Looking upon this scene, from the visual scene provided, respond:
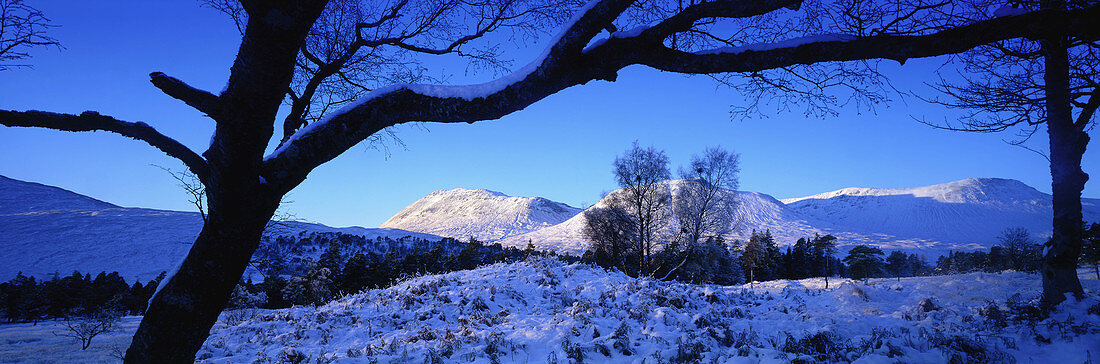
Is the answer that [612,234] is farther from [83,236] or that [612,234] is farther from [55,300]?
[83,236]

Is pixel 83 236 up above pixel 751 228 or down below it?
below

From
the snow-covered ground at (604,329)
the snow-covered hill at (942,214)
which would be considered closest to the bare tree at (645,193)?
the snow-covered ground at (604,329)

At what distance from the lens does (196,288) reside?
266cm

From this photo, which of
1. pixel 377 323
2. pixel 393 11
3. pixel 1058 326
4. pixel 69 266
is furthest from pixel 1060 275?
pixel 69 266

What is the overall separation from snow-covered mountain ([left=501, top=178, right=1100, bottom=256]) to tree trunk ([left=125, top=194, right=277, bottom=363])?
4310 inches

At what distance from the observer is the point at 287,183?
277 cm

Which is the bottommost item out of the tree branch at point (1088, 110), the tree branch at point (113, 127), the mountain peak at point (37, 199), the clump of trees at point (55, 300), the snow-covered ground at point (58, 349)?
the clump of trees at point (55, 300)

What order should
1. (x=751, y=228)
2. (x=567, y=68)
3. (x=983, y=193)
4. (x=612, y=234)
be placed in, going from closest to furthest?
(x=567, y=68) → (x=612, y=234) → (x=751, y=228) → (x=983, y=193)

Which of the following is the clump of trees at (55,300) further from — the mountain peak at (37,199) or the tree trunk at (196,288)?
the mountain peak at (37,199)

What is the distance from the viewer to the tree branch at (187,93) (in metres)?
2.45

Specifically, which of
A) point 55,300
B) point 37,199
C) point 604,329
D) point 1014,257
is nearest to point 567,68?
point 604,329

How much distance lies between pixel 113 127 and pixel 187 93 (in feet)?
2.09

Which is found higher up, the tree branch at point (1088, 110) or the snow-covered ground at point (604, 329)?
the tree branch at point (1088, 110)

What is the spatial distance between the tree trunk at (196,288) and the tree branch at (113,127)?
292mm
